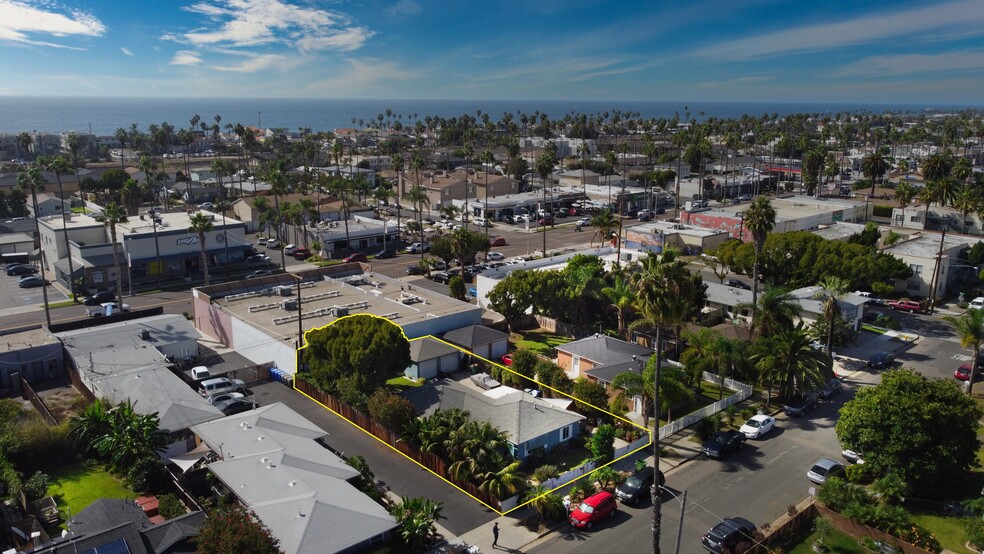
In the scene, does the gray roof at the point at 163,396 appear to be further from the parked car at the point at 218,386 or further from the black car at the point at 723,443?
the black car at the point at 723,443

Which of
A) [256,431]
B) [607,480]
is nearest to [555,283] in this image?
[607,480]

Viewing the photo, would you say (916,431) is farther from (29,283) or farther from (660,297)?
(29,283)

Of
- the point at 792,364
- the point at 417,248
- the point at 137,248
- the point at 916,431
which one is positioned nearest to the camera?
the point at 916,431

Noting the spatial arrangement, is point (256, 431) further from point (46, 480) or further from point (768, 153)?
point (768, 153)

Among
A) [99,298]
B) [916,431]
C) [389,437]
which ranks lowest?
[389,437]

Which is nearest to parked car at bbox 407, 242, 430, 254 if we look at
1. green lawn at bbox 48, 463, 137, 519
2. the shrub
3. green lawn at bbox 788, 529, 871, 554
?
green lawn at bbox 48, 463, 137, 519

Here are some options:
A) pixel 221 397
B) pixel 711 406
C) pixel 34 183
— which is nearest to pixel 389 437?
pixel 221 397
